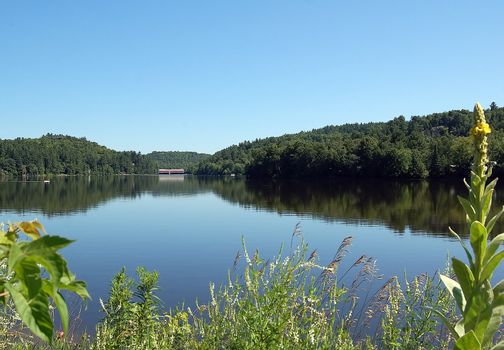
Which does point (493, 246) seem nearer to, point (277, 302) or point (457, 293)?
point (457, 293)

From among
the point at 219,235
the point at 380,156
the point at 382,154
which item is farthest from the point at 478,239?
the point at 380,156

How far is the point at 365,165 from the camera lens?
386 ft

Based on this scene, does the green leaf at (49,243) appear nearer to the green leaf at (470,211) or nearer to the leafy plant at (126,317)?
the green leaf at (470,211)

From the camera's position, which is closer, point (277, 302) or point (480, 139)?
point (480, 139)

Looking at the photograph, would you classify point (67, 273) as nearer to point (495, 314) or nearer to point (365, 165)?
point (495, 314)

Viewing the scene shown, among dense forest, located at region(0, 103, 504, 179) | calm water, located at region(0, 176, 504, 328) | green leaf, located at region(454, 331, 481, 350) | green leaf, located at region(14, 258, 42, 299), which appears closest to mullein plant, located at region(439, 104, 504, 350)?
green leaf, located at region(454, 331, 481, 350)

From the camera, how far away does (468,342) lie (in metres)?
2.70

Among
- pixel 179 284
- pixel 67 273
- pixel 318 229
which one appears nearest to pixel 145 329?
pixel 67 273

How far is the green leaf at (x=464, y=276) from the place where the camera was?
282cm

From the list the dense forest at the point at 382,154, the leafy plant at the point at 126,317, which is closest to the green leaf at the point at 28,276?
the leafy plant at the point at 126,317

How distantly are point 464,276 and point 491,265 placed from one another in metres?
0.18

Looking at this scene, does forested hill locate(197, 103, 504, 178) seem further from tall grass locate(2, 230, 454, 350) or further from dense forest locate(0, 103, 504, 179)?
tall grass locate(2, 230, 454, 350)

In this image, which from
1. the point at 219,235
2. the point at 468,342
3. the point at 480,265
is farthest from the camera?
the point at 219,235

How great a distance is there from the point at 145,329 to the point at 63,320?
17.2ft
